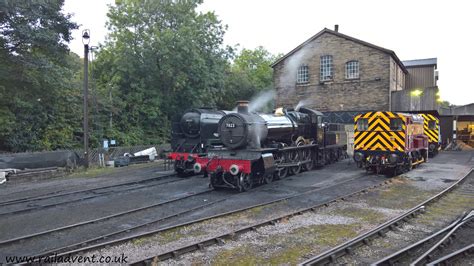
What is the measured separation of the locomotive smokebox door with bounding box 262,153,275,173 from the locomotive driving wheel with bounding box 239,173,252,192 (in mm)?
669

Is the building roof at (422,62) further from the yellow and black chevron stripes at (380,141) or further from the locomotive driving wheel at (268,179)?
the locomotive driving wheel at (268,179)

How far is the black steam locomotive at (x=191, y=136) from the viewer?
14852mm

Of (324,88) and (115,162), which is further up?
(324,88)

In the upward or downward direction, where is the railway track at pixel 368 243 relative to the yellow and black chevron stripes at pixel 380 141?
downward

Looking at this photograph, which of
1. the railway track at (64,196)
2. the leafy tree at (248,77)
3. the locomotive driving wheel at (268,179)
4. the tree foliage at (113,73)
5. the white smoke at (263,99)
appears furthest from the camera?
the leafy tree at (248,77)

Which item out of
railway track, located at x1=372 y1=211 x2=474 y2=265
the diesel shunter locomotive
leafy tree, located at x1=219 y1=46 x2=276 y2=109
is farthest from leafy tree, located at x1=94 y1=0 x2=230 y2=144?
railway track, located at x1=372 y1=211 x2=474 y2=265

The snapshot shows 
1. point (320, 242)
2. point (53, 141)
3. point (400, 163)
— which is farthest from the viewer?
point (53, 141)

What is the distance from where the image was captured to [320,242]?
248 inches

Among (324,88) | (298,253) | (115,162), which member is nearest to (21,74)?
(115,162)

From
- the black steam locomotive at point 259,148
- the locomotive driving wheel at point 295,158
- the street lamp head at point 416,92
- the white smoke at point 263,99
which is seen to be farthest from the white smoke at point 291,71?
the locomotive driving wheel at point 295,158

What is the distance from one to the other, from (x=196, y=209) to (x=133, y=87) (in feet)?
55.1

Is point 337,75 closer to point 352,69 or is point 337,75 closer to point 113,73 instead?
point 352,69

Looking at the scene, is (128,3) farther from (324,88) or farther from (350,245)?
(350,245)

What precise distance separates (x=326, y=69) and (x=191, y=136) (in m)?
15.7
